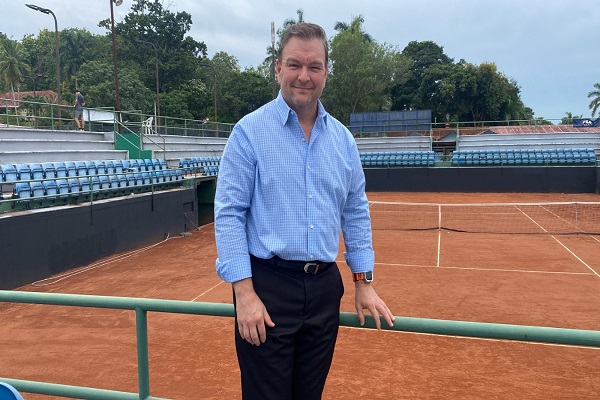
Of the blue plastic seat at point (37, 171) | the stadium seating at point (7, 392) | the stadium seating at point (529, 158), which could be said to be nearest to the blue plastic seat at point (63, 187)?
the blue plastic seat at point (37, 171)

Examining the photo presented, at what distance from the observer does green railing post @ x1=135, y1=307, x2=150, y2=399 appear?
2098 millimetres

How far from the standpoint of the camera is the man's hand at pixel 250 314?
5.52 feet

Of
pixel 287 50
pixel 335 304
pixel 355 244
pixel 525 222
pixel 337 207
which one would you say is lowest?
pixel 525 222

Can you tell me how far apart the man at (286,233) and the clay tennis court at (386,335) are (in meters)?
3.19

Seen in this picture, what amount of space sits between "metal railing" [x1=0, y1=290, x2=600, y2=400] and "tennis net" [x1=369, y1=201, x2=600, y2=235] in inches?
540

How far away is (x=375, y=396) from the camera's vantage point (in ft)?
15.5

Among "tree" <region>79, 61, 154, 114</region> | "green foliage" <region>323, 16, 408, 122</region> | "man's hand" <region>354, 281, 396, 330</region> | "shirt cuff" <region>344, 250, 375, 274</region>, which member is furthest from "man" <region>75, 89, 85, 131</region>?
"green foliage" <region>323, 16, 408, 122</region>

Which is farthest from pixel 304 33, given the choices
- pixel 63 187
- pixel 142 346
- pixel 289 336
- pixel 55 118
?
pixel 55 118

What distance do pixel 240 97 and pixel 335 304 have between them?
53137 millimetres

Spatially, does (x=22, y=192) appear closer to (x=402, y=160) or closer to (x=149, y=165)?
(x=149, y=165)

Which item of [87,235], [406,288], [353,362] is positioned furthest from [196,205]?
[353,362]

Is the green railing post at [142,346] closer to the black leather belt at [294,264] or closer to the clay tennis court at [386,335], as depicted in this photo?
the black leather belt at [294,264]

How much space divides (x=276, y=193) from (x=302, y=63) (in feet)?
1.68

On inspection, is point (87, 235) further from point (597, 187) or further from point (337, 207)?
point (597, 187)
